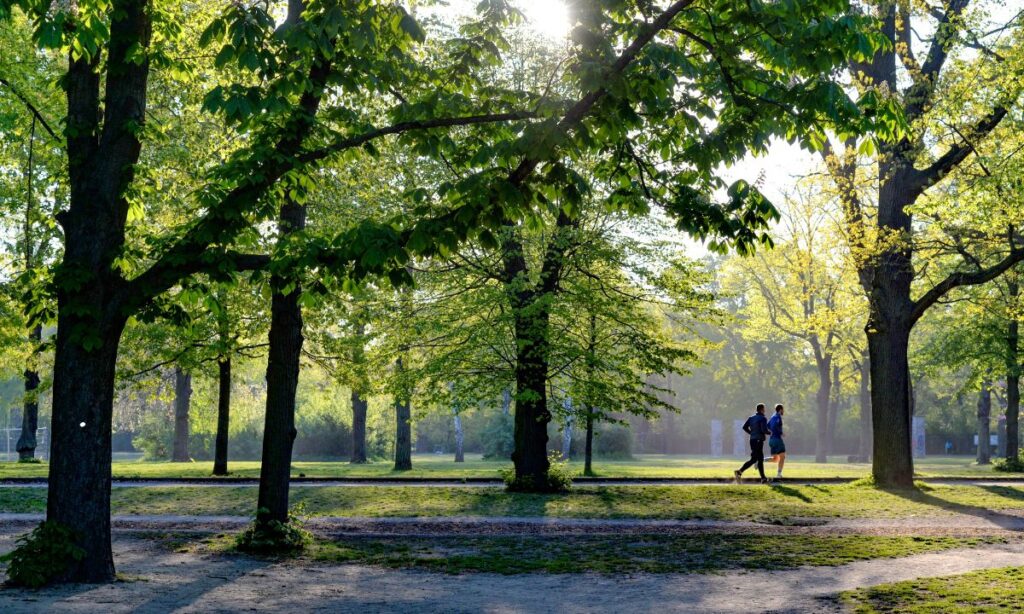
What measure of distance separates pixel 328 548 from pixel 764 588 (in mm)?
5939

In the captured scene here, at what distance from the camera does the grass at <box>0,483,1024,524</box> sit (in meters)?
17.5

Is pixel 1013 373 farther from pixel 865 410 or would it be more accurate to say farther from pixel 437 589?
pixel 437 589

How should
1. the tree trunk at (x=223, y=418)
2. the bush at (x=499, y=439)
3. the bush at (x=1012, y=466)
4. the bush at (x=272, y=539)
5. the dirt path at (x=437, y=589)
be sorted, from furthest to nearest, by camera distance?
1. the bush at (x=499, y=439)
2. the bush at (x=1012, y=466)
3. the tree trunk at (x=223, y=418)
4. the bush at (x=272, y=539)
5. the dirt path at (x=437, y=589)

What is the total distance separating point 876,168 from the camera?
74.5 feet

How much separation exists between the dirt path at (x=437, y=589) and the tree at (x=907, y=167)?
952 centimetres

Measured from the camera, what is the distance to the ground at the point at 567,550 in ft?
30.6

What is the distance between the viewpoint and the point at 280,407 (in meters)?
13.6

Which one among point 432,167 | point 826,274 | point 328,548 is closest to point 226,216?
point 328,548

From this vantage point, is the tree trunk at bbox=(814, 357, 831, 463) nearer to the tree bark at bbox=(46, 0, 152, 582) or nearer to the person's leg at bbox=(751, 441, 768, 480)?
the person's leg at bbox=(751, 441, 768, 480)

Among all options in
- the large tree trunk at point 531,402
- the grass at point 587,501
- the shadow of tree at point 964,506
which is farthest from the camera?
the large tree trunk at point 531,402

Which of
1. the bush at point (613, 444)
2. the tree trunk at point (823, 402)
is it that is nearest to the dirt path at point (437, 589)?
the bush at point (613, 444)

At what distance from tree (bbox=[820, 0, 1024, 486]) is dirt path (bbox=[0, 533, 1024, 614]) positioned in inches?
375

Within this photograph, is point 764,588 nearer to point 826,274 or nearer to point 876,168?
point 876,168

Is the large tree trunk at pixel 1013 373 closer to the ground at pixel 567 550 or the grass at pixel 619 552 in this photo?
the ground at pixel 567 550
